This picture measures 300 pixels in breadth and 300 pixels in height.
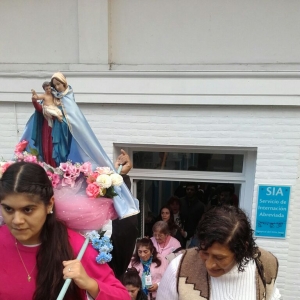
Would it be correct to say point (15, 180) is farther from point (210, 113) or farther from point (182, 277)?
point (210, 113)

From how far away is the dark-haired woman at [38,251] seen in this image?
1.14m

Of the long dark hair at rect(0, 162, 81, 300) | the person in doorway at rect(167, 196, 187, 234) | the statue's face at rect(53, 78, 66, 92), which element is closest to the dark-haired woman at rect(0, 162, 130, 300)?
the long dark hair at rect(0, 162, 81, 300)

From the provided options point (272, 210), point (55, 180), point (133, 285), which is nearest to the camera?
point (55, 180)

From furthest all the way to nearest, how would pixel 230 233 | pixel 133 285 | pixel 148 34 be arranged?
pixel 148 34 → pixel 133 285 → pixel 230 233

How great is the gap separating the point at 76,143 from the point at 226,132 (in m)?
1.92

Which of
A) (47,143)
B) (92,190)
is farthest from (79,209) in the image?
(47,143)

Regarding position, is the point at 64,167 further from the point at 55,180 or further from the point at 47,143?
the point at 47,143

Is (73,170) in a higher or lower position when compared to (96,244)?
higher

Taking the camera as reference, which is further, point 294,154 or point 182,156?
point 182,156

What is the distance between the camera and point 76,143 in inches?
62.0

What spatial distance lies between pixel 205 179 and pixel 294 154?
3.24ft

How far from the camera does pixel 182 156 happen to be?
3.50 m

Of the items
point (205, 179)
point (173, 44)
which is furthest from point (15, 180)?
point (205, 179)

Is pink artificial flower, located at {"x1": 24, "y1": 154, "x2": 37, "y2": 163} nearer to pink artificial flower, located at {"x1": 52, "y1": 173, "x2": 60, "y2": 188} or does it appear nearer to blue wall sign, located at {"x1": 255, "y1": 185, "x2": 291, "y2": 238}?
pink artificial flower, located at {"x1": 52, "y1": 173, "x2": 60, "y2": 188}
